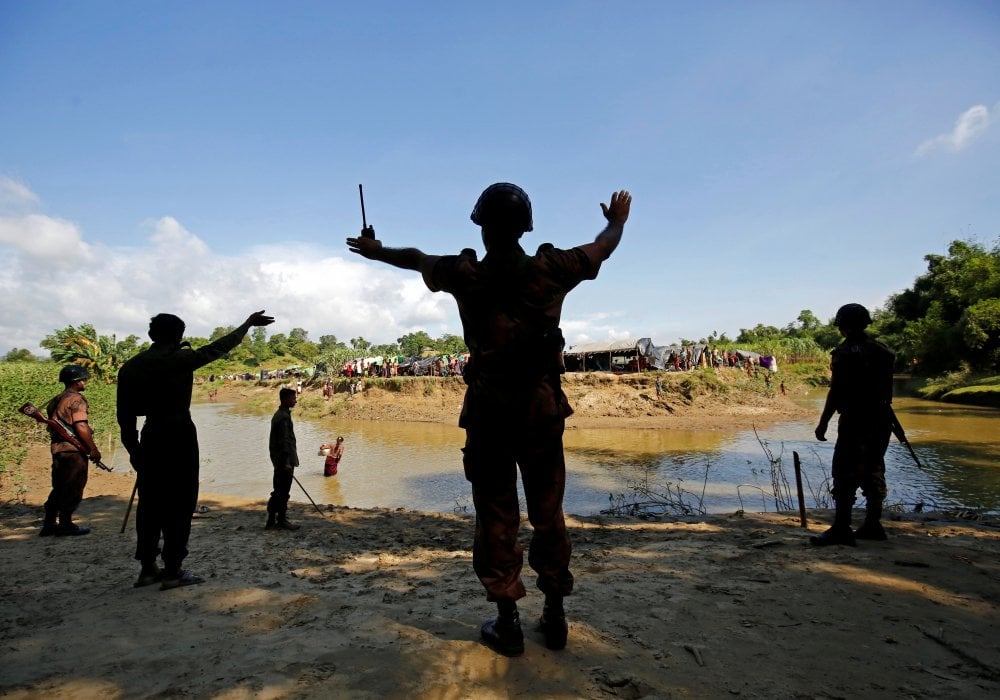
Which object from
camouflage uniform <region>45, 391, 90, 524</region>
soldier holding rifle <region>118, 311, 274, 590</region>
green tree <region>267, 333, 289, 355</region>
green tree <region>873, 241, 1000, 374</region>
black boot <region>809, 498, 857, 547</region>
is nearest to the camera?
soldier holding rifle <region>118, 311, 274, 590</region>

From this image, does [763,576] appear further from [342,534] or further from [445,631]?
[342,534]

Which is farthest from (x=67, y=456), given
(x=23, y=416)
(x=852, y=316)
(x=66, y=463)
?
(x=23, y=416)

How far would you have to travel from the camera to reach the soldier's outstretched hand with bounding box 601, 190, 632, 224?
9.00 feet

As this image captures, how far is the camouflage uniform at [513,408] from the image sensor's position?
2348mm

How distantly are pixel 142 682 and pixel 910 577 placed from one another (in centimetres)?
458

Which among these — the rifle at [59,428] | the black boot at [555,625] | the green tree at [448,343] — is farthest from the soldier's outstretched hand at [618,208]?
the green tree at [448,343]

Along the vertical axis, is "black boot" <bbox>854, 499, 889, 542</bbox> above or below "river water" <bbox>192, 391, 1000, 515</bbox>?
above

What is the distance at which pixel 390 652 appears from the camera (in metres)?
2.31

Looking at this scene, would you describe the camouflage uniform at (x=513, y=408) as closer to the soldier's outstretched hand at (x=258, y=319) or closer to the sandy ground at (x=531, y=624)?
the sandy ground at (x=531, y=624)

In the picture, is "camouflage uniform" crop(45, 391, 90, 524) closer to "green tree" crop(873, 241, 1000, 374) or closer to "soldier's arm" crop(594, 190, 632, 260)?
"soldier's arm" crop(594, 190, 632, 260)

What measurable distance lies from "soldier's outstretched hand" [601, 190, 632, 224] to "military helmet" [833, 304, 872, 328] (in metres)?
2.87

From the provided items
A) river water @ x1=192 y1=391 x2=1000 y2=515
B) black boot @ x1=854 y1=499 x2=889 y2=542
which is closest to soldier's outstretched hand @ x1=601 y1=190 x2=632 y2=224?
black boot @ x1=854 y1=499 x2=889 y2=542

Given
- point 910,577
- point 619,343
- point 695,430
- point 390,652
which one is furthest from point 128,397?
point 619,343

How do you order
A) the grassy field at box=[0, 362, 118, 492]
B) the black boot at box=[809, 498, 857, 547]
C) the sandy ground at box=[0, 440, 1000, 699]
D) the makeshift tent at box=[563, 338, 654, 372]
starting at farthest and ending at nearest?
the makeshift tent at box=[563, 338, 654, 372], the grassy field at box=[0, 362, 118, 492], the black boot at box=[809, 498, 857, 547], the sandy ground at box=[0, 440, 1000, 699]
